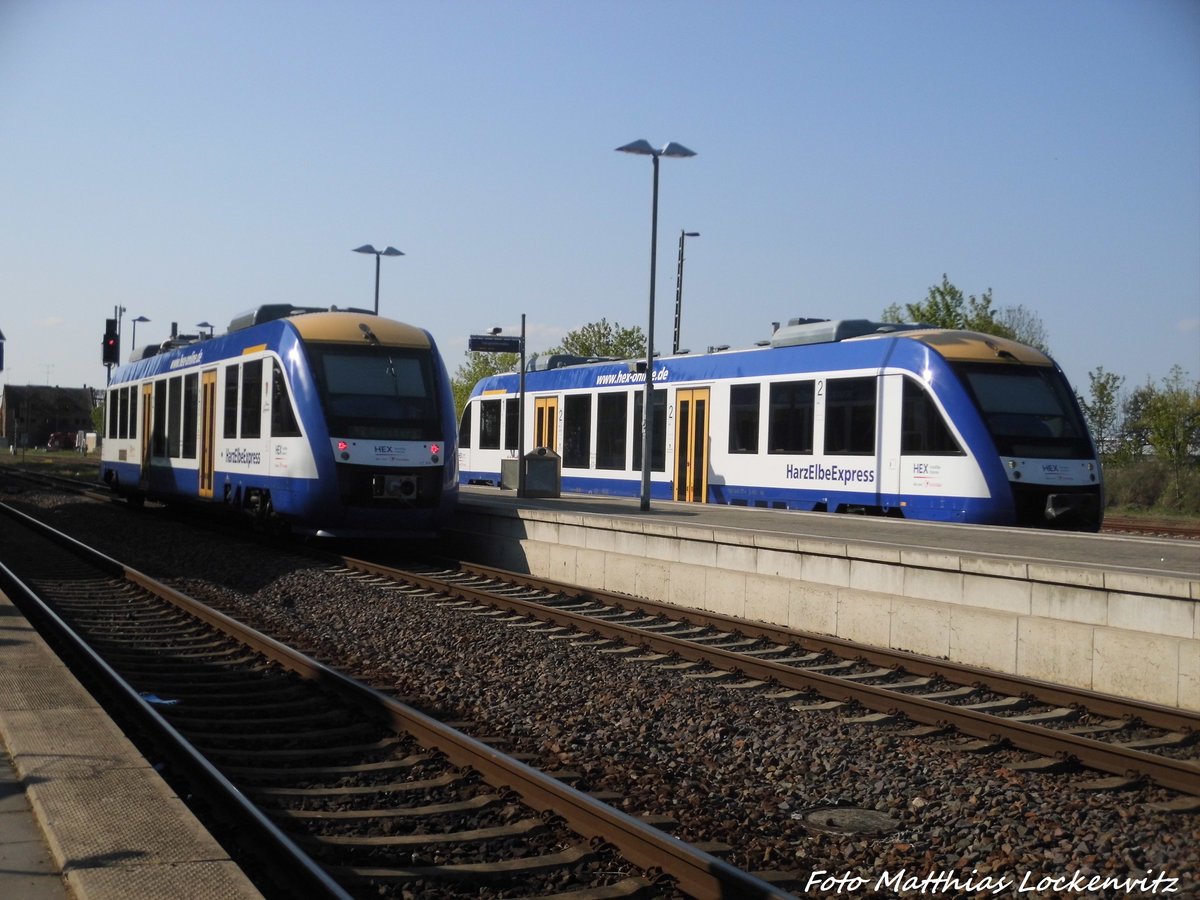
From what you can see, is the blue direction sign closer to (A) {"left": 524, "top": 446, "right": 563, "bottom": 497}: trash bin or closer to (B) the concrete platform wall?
(A) {"left": 524, "top": 446, "right": 563, "bottom": 497}: trash bin

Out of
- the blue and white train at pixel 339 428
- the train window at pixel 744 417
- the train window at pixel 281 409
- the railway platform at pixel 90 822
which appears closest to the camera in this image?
the railway platform at pixel 90 822

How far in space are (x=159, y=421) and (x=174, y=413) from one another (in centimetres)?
139

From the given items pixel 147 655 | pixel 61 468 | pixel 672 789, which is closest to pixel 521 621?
pixel 147 655

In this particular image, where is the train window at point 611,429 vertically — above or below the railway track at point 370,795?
above

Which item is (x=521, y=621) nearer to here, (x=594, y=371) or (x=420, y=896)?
(x=420, y=896)

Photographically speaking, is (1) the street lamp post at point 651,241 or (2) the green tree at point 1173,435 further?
(2) the green tree at point 1173,435

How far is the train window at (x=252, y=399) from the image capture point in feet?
59.8

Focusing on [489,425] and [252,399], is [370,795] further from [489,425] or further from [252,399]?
[489,425]

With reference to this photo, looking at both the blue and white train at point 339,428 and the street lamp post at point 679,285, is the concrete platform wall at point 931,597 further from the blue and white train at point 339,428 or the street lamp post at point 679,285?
the street lamp post at point 679,285

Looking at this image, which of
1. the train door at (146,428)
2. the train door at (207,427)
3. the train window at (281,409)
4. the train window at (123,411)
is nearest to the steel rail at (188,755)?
the train window at (281,409)

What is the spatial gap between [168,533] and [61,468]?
3757cm

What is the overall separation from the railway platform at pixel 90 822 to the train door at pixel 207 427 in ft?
44.8

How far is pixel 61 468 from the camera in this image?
56375 millimetres

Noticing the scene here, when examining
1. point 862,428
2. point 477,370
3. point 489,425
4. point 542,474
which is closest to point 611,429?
point 542,474
